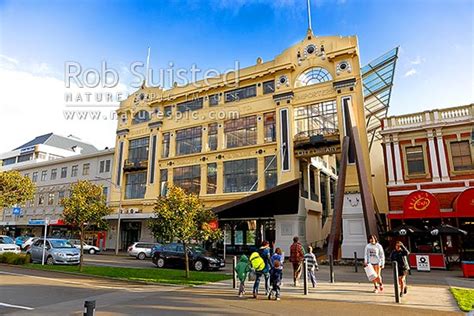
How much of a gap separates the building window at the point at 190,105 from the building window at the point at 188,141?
93.2 inches

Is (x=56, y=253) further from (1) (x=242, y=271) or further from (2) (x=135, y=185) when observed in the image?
(2) (x=135, y=185)

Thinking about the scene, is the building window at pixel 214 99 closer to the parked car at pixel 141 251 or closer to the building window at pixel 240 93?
the building window at pixel 240 93

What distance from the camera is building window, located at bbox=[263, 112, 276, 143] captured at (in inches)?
1174

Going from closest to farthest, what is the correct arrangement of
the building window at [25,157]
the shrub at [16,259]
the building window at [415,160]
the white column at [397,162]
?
1. the shrub at [16,259]
2. the building window at [415,160]
3. the white column at [397,162]
4. the building window at [25,157]

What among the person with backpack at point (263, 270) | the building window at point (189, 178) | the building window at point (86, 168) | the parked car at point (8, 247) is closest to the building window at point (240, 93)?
the building window at point (189, 178)

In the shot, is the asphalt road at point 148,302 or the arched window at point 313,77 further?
the arched window at point 313,77

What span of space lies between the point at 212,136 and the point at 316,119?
35.1ft

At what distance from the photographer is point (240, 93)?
32.8 m

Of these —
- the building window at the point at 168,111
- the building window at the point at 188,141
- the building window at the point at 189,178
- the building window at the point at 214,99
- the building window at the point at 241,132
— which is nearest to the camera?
the building window at the point at 241,132

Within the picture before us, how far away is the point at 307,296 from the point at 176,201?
23.5 feet

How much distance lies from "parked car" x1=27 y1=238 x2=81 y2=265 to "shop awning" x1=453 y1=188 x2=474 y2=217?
75.5 feet

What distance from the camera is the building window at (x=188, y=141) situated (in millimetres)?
34353

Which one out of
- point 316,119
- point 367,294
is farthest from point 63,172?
point 367,294

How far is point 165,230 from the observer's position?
574 inches
